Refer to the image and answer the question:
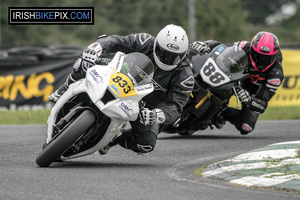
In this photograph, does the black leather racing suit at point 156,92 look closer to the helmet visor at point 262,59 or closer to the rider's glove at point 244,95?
the rider's glove at point 244,95

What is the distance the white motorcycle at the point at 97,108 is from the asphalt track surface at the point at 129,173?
229 millimetres

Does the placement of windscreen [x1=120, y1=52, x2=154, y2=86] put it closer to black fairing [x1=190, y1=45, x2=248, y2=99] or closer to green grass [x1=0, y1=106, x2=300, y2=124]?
black fairing [x1=190, y1=45, x2=248, y2=99]

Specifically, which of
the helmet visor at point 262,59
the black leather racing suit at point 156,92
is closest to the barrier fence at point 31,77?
the helmet visor at point 262,59

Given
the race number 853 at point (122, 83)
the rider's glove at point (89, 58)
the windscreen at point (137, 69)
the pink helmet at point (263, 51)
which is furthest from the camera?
the pink helmet at point (263, 51)

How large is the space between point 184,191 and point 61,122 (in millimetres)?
1554

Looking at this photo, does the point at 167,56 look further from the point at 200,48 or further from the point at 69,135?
the point at 200,48

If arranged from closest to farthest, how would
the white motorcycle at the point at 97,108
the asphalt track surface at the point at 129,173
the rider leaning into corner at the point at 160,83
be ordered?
the asphalt track surface at the point at 129,173 < the white motorcycle at the point at 97,108 < the rider leaning into corner at the point at 160,83

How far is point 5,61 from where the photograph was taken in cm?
1434

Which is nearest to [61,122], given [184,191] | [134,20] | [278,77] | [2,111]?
[184,191]

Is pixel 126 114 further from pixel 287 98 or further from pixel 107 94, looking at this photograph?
pixel 287 98

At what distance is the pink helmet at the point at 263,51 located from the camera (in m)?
9.00

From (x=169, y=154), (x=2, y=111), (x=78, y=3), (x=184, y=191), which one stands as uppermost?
(x=184, y=191)

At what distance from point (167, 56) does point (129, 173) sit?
1.47 metres

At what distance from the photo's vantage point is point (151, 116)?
20.8 ft
